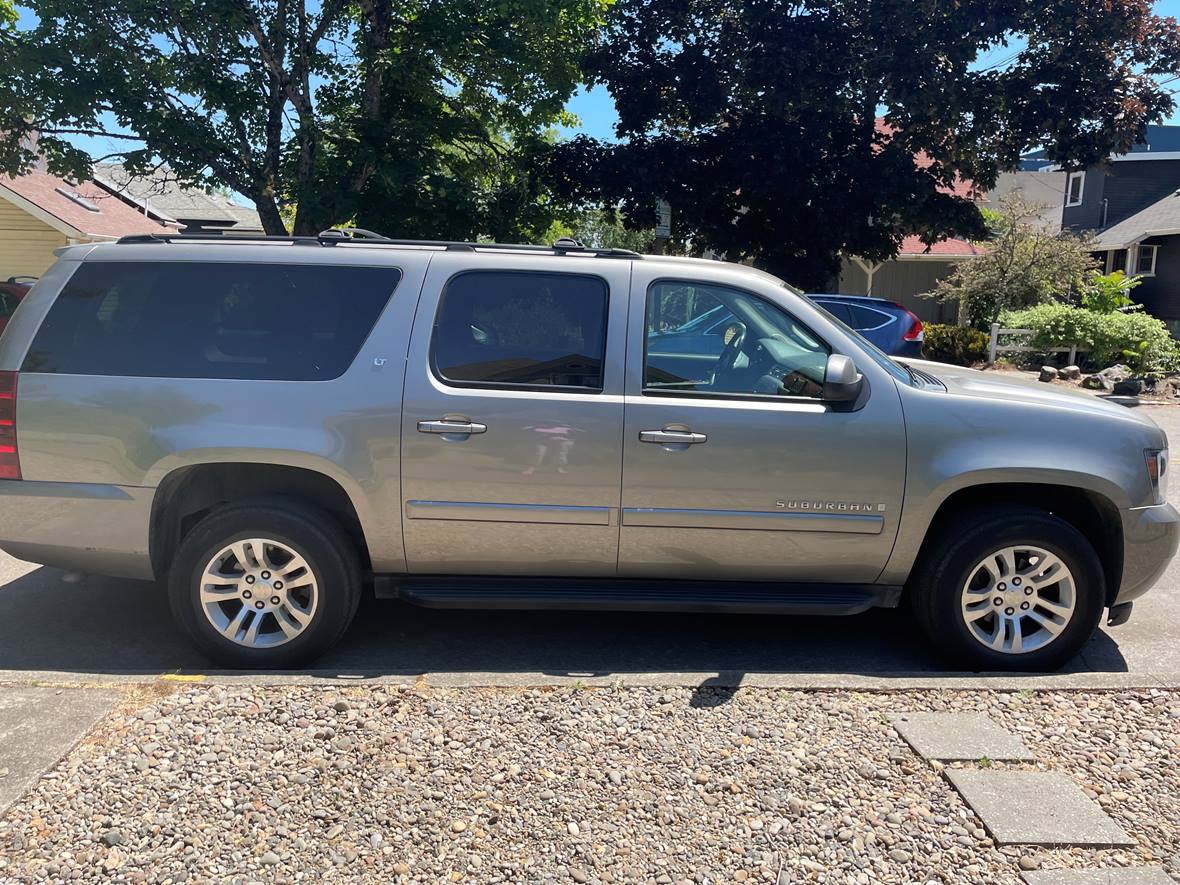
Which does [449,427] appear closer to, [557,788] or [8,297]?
[557,788]

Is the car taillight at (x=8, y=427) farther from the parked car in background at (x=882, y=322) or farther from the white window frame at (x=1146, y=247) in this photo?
the white window frame at (x=1146, y=247)

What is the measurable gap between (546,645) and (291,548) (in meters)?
1.35

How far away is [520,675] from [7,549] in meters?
2.46

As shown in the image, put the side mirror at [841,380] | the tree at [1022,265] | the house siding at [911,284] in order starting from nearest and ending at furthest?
the side mirror at [841,380] → the tree at [1022,265] → the house siding at [911,284]

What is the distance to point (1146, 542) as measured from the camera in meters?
4.20

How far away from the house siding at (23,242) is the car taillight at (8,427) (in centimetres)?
2017

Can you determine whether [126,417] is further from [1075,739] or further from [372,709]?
[1075,739]

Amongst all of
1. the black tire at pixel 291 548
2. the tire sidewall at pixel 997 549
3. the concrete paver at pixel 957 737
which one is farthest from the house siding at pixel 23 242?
the concrete paver at pixel 957 737

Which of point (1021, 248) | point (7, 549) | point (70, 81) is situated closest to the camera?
point (7, 549)

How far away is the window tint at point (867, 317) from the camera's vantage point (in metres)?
12.0

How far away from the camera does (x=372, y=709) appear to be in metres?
3.63

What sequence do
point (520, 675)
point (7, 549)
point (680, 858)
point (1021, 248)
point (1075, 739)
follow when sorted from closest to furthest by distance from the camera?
point (680, 858)
point (1075, 739)
point (520, 675)
point (7, 549)
point (1021, 248)

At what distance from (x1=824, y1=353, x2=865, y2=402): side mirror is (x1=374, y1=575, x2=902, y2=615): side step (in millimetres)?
918

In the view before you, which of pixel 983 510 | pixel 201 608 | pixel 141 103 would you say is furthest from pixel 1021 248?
pixel 201 608
